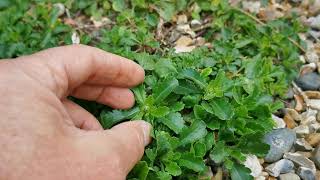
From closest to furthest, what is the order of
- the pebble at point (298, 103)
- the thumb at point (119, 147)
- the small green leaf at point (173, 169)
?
the thumb at point (119, 147)
the small green leaf at point (173, 169)
the pebble at point (298, 103)

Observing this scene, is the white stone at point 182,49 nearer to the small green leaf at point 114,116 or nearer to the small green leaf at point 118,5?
the small green leaf at point 118,5

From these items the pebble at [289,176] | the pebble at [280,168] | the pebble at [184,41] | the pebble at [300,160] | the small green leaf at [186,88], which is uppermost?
the small green leaf at [186,88]

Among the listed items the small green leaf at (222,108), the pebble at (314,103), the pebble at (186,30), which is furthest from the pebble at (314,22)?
the small green leaf at (222,108)

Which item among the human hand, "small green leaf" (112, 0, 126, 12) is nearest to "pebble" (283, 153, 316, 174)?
the human hand

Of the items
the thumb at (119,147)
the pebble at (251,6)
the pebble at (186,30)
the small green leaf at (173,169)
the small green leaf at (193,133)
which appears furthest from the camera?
the pebble at (251,6)

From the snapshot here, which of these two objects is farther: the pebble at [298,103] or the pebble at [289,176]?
the pebble at [298,103]

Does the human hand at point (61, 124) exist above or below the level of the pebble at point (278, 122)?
above

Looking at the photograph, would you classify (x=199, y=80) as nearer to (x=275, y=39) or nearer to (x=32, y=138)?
(x=275, y=39)
